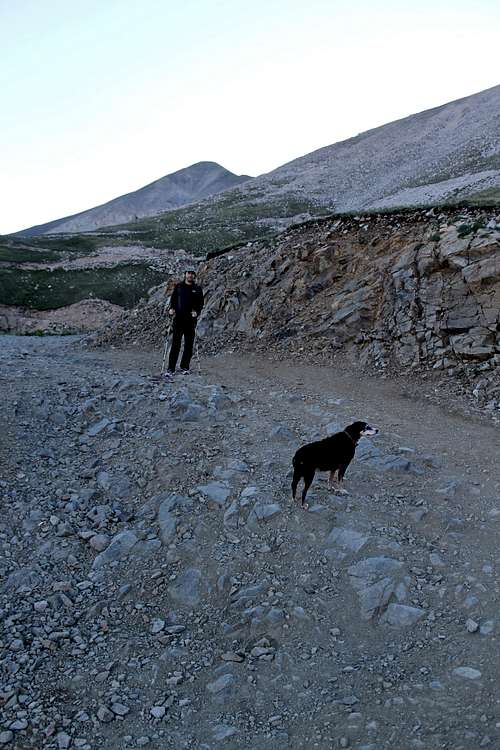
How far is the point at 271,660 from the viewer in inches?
252

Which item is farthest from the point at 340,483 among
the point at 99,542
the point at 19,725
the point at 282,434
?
the point at 19,725

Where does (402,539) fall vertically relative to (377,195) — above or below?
below

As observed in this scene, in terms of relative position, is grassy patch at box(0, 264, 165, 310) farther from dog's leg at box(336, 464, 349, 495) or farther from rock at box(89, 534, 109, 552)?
dog's leg at box(336, 464, 349, 495)

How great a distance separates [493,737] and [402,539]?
317 centimetres

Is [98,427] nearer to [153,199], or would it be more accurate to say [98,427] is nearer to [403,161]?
[403,161]

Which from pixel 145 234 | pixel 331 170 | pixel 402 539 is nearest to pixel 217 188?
pixel 331 170

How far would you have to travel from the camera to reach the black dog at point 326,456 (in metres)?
8.54

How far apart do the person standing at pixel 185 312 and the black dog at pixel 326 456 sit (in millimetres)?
7811

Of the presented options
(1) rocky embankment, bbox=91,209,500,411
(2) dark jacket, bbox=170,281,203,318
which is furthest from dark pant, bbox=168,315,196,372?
(1) rocky embankment, bbox=91,209,500,411

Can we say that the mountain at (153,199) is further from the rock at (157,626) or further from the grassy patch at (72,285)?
the rock at (157,626)

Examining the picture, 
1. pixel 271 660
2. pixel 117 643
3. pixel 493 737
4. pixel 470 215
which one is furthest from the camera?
pixel 470 215

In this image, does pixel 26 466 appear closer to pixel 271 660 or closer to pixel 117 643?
pixel 117 643

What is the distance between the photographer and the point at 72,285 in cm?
4484

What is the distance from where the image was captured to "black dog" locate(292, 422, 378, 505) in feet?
28.0
